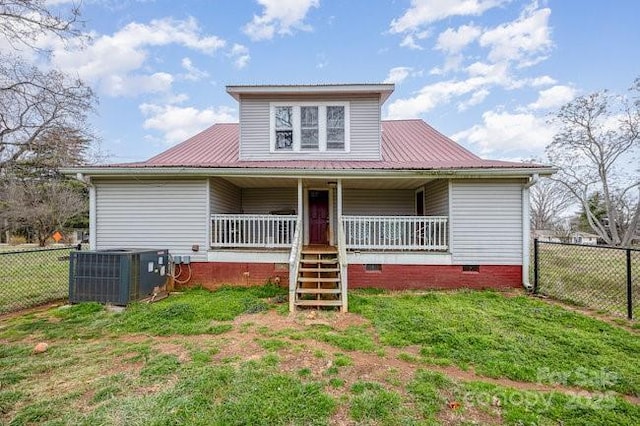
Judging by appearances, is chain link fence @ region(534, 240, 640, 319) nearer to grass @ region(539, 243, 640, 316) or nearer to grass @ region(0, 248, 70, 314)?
grass @ region(539, 243, 640, 316)

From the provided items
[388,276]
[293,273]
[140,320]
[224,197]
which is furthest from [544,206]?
[140,320]

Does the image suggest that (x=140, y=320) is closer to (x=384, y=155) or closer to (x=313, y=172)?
(x=313, y=172)

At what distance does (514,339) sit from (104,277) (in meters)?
7.61

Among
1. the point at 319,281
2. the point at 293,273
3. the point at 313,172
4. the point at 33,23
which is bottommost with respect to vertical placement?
the point at 319,281

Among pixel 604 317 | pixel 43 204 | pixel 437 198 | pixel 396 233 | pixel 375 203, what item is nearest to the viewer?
pixel 604 317

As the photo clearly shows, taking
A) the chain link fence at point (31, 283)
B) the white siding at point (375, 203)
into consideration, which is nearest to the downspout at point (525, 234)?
the white siding at point (375, 203)

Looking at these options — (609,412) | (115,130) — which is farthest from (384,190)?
(115,130)

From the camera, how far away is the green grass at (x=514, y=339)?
3.75 m

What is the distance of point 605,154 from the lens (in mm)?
18859

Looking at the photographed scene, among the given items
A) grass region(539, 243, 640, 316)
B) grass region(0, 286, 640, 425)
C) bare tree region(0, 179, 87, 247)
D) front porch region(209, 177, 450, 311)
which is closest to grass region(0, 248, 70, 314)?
grass region(0, 286, 640, 425)

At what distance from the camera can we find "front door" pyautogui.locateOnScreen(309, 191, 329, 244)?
36.3 ft

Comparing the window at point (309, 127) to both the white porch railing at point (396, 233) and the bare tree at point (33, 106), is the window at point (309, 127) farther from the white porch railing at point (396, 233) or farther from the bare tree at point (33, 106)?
the bare tree at point (33, 106)

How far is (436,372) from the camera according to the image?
3703 mm

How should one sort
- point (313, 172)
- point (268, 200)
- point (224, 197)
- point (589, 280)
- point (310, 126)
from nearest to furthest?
point (313, 172)
point (589, 280)
point (224, 197)
point (310, 126)
point (268, 200)
